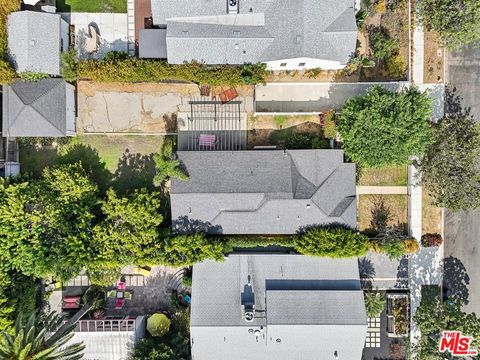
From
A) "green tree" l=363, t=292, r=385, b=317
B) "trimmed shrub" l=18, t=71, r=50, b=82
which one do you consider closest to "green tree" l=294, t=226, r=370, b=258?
"green tree" l=363, t=292, r=385, b=317

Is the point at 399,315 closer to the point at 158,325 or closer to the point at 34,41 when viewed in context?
the point at 158,325

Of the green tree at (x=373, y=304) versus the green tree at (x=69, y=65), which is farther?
the green tree at (x=373, y=304)

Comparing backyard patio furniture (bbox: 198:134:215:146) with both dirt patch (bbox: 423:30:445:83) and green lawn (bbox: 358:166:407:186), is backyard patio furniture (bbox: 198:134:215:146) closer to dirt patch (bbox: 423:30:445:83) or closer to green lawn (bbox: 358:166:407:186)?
green lawn (bbox: 358:166:407:186)

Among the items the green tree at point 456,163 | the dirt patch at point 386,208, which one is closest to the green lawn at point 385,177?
the dirt patch at point 386,208

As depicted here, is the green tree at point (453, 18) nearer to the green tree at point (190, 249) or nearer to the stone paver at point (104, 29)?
the green tree at point (190, 249)

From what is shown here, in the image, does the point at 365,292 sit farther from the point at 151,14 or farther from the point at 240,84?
the point at 151,14

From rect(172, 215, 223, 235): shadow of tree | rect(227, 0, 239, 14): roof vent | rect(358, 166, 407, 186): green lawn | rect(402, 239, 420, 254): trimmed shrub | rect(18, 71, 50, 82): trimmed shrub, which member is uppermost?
rect(227, 0, 239, 14): roof vent

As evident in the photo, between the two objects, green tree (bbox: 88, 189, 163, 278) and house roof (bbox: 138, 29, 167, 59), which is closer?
green tree (bbox: 88, 189, 163, 278)
